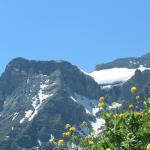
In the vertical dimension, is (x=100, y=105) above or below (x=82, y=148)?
above

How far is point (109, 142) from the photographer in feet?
24.6

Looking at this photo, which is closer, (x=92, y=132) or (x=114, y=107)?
(x=114, y=107)

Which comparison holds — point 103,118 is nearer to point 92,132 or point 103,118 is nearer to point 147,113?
point 147,113

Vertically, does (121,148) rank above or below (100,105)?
below

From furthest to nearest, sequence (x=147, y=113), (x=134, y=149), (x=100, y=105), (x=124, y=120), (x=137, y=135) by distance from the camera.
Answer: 1. (x=100, y=105)
2. (x=147, y=113)
3. (x=124, y=120)
4. (x=137, y=135)
5. (x=134, y=149)

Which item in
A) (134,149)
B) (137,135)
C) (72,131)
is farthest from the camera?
(72,131)

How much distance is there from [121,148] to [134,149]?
22cm

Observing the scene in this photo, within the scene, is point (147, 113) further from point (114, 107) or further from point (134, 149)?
point (134, 149)

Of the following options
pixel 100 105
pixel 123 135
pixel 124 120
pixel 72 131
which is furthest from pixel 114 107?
pixel 123 135

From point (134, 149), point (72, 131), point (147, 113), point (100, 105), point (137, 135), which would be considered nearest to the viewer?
point (134, 149)

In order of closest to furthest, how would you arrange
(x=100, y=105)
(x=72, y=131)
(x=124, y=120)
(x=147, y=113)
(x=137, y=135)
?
(x=137, y=135)
(x=124, y=120)
(x=147, y=113)
(x=100, y=105)
(x=72, y=131)

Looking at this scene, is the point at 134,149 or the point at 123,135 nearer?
the point at 134,149

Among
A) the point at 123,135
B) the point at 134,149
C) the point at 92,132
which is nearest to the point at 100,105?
the point at 92,132

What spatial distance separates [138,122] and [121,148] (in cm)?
85
